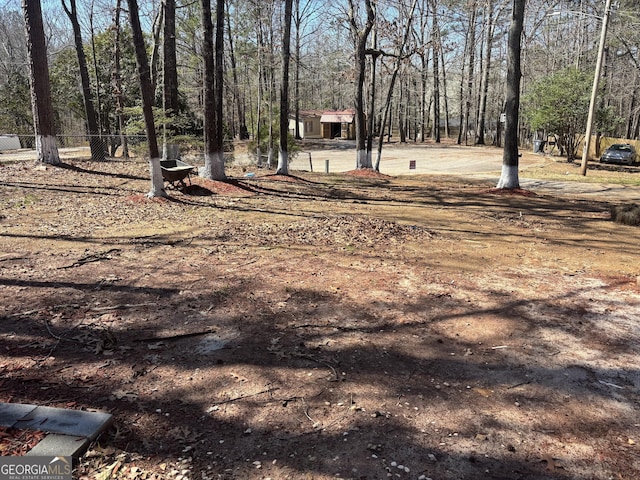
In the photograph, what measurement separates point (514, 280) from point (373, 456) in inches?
152

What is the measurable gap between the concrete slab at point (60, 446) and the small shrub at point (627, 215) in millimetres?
10496

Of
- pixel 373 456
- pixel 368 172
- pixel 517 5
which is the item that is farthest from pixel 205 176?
pixel 373 456

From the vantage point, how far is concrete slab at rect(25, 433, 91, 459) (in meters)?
2.31

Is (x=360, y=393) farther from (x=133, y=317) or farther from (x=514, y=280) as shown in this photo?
(x=514, y=280)

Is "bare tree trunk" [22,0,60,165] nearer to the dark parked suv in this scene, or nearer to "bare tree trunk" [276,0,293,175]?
"bare tree trunk" [276,0,293,175]

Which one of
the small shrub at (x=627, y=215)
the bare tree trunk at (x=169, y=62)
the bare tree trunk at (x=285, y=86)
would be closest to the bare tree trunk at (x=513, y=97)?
the small shrub at (x=627, y=215)

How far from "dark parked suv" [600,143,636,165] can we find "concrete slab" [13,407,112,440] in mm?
29820

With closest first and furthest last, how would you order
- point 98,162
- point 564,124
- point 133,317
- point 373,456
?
point 373,456, point 133,317, point 98,162, point 564,124

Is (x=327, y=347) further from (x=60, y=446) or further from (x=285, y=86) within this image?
(x=285, y=86)

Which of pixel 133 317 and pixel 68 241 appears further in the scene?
pixel 68 241

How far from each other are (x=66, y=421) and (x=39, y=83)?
1374 centimetres

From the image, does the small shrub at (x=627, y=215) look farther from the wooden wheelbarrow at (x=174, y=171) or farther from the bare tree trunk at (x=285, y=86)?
the bare tree trunk at (x=285, y=86)

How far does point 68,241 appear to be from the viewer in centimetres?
662

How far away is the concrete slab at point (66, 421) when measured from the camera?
249cm
